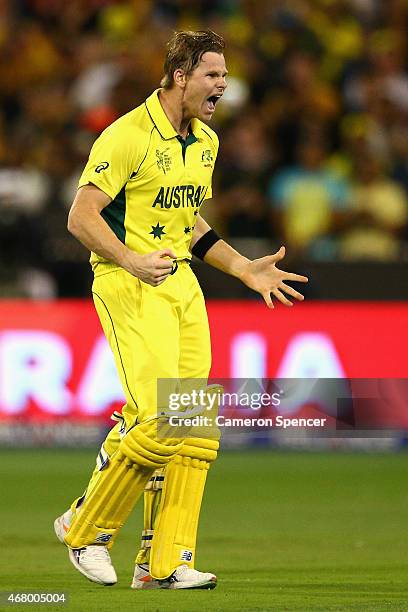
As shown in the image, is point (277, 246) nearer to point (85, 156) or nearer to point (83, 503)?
point (85, 156)

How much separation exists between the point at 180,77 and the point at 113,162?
47cm

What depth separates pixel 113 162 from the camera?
596 cm

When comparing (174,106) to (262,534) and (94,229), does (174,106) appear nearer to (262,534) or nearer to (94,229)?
(94,229)

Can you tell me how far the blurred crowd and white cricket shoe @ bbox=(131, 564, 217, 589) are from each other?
6.58m

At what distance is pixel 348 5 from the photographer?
15875mm

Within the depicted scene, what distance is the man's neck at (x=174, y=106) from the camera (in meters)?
6.18

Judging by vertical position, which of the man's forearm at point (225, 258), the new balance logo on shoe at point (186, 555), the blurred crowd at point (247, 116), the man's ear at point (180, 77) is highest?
the blurred crowd at point (247, 116)

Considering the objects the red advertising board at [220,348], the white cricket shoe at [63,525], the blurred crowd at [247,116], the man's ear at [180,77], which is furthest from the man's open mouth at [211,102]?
the blurred crowd at [247,116]

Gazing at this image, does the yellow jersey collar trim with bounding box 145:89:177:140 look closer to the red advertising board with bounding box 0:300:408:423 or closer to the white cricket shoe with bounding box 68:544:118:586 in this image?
the white cricket shoe with bounding box 68:544:118:586

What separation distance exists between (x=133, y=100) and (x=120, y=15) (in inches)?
80.9

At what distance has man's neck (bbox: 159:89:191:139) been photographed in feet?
20.3

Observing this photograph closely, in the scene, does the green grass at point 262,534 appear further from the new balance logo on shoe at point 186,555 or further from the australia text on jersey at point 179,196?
the australia text on jersey at point 179,196

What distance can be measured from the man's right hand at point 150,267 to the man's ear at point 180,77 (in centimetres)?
74

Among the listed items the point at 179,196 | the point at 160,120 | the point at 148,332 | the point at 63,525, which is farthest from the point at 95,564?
the point at 160,120
